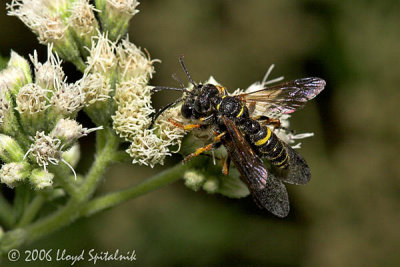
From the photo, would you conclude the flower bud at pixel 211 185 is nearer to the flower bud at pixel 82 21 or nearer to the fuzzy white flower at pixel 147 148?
the fuzzy white flower at pixel 147 148

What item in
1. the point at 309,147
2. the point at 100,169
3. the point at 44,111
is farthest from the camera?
the point at 309,147

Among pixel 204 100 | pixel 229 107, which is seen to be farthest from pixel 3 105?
pixel 229 107

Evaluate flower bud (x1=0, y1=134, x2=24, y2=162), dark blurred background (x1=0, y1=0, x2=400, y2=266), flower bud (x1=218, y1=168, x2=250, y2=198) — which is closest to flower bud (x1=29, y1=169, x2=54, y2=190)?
flower bud (x1=0, y1=134, x2=24, y2=162)

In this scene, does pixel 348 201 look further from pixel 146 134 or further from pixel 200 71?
pixel 146 134

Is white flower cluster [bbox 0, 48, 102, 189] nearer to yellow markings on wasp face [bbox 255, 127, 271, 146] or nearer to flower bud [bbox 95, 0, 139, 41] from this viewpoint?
flower bud [bbox 95, 0, 139, 41]

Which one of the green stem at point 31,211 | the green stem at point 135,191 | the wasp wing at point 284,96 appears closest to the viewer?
the wasp wing at point 284,96

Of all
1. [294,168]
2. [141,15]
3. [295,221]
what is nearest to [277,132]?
[294,168]

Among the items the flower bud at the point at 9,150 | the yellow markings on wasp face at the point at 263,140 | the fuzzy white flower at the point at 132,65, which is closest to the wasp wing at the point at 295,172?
the yellow markings on wasp face at the point at 263,140
